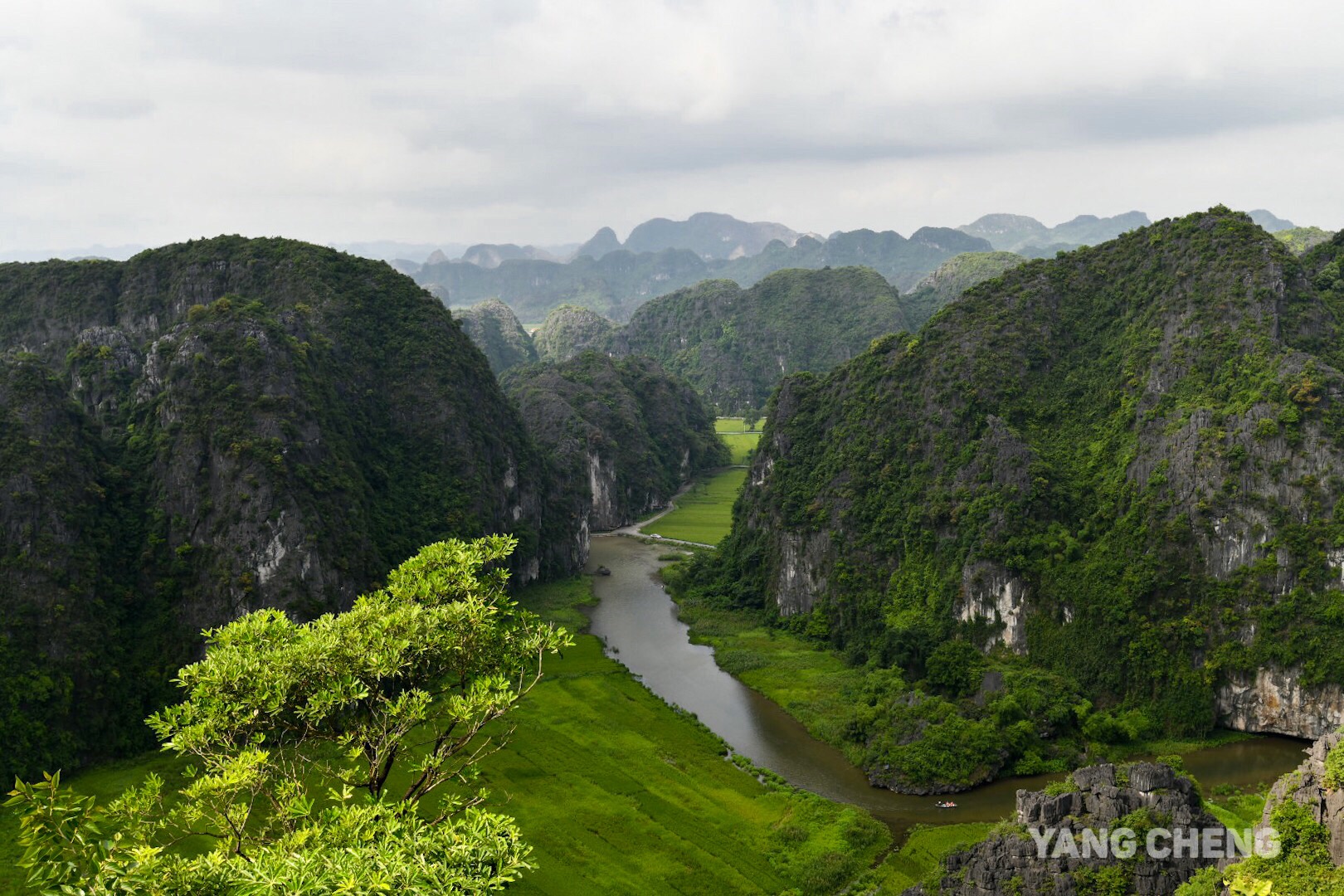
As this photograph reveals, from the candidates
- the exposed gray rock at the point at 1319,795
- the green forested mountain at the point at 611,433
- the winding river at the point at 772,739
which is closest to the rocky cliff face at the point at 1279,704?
the winding river at the point at 772,739

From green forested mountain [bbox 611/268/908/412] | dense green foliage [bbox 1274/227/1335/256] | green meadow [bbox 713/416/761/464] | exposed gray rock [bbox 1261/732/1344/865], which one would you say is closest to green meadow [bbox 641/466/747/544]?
green meadow [bbox 713/416/761/464]

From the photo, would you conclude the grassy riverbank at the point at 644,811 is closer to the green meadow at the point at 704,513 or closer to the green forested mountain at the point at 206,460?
the green forested mountain at the point at 206,460

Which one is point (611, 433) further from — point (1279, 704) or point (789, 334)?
point (789, 334)

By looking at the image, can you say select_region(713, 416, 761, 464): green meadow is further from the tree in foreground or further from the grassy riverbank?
the tree in foreground

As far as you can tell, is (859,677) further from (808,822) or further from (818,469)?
(818,469)

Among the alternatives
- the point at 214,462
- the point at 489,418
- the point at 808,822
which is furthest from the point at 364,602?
the point at 489,418

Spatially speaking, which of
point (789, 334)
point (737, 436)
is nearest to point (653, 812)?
point (737, 436)
